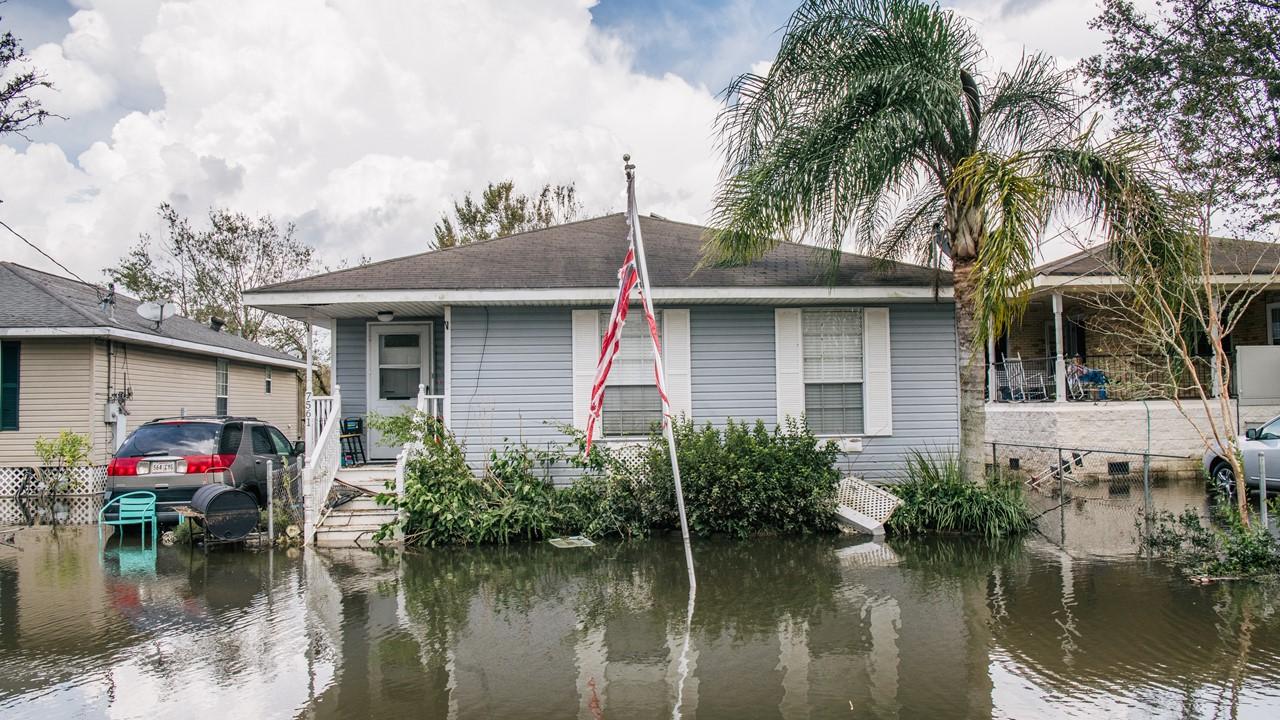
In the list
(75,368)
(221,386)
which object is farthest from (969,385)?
(221,386)

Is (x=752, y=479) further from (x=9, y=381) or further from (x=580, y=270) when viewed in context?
(x=9, y=381)

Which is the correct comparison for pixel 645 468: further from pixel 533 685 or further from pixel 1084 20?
pixel 1084 20

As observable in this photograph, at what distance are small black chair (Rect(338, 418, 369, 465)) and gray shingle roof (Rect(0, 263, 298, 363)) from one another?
5174mm

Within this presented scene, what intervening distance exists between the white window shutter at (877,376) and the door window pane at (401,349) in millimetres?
7023

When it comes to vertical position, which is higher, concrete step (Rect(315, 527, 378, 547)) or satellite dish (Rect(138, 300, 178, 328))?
satellite dish (Rect(138, 300, 178, 328))

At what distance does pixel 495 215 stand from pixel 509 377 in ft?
78.5

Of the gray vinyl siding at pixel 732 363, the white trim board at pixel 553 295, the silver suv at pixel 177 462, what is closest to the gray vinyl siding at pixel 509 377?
the white trim board at pixel 553 295

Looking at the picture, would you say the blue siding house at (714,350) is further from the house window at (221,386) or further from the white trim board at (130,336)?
the house window at (221,386)

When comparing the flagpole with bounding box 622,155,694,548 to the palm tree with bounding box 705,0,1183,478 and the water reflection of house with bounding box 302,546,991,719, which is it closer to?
the water reflection of house with bounding box 302,546,991,719

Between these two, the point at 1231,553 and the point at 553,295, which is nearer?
the point at 1231,553

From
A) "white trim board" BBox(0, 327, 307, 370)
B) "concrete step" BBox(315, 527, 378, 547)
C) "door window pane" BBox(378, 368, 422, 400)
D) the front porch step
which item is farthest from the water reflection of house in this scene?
"white trim board" BBox(0, 327, 307, 370)

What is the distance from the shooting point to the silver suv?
10.2 metres

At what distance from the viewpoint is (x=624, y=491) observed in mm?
9867

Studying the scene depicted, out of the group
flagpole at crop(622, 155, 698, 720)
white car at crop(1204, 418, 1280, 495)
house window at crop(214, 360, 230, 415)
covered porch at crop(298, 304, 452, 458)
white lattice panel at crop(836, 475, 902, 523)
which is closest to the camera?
flagpole at crop(622, 155, 698, 720)
